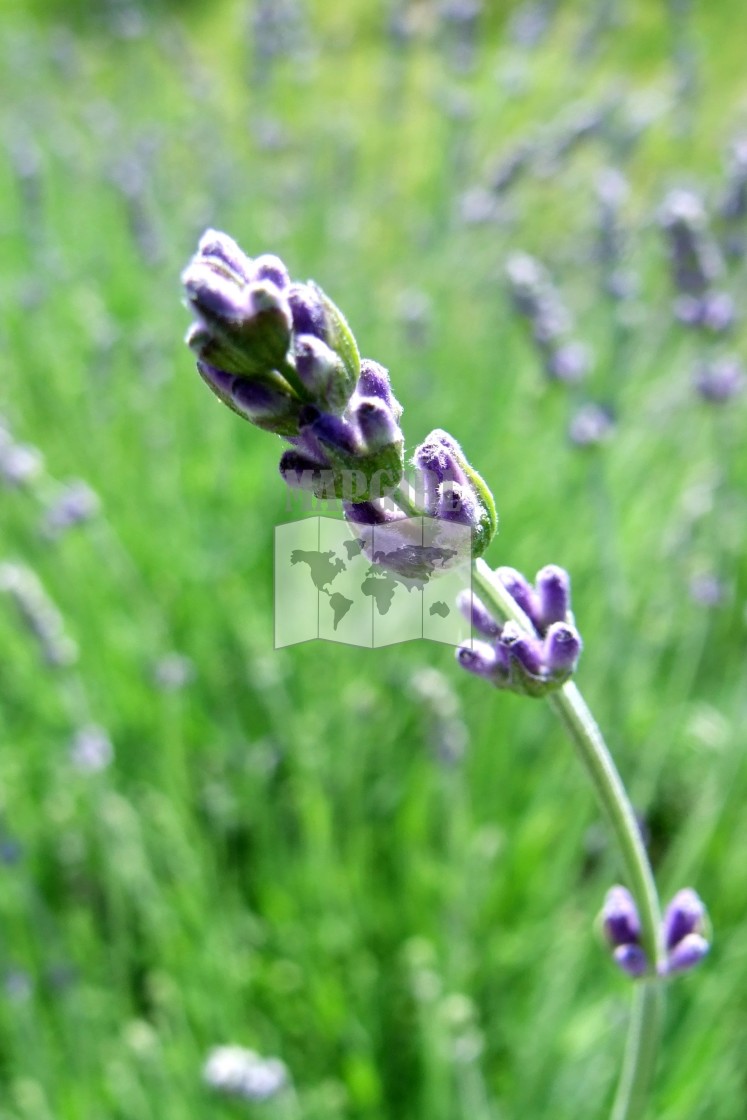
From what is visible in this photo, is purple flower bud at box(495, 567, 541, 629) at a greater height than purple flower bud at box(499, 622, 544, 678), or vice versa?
purple flower bud at box(495, 567, 541, 629)

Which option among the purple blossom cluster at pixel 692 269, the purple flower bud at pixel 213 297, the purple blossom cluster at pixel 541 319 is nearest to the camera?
the purple flower bud at pixel 213 297

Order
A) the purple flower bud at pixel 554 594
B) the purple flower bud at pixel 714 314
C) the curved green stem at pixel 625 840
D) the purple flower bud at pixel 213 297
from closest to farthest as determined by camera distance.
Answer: the purple flower bud at pixel 213 297 → the curved green stem at pixel 625 840 → the purple flower bud at pixel 554 594 → the purple flower bud at pixel 714 314

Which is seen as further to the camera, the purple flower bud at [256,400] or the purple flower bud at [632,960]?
the purple flower bud at [632,960]

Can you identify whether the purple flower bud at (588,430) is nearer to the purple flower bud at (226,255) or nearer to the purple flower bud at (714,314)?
the purple flower bud at (714,314)

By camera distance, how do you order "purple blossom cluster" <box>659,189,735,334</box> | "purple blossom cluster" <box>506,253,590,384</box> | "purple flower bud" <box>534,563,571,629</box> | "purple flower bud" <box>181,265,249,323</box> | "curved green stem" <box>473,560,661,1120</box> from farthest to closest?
"purple blossom cluster" <box>506,253,590,384</box> → "purple blossom cluster" <box>659,189,735,334</box> → "purple flower bud" <box>534,563,571,629</box> → "curved green stem" <box>473,560,661,1120</box> → "purple flower bud" <box>181,265,249,323</box>

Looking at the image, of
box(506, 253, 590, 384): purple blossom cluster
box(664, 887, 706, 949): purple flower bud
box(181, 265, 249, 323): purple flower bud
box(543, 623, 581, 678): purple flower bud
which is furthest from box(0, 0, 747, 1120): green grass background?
box(181, 265, 249, 323): purple flower bud

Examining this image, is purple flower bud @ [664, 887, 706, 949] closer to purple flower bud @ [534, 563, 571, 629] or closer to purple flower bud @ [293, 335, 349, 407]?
purple flower bud @ [534, 563, 571, 629]

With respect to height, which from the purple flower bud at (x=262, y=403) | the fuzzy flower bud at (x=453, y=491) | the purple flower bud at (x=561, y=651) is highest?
the purple flower bud at (x=262, y=403)

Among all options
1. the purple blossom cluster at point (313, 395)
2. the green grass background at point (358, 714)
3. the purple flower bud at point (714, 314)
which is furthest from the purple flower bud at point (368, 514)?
the purple flower bud at point (714, 314)
